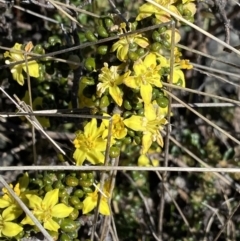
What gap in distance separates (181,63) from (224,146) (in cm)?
99

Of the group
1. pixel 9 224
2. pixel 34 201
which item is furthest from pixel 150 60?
pixel 9 224

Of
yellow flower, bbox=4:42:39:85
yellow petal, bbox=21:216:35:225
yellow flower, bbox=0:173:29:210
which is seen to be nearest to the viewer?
yellow petal, bbox=21:216:35:225

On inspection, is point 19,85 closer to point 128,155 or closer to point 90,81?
point 90,81

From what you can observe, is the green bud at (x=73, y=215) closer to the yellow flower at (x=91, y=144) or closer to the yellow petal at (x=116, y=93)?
the yellow flower at (x=91, y=144)

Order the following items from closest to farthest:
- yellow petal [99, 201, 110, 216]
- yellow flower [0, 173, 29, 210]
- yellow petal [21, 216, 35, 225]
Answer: yellow petal [21, 216, 35, 225]
yellow flower [0, 173, 29, 210]
yellow petal [99, 201, 110, 216]

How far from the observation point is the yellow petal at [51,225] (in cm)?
175

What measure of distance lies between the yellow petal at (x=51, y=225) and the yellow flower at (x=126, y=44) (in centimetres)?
54

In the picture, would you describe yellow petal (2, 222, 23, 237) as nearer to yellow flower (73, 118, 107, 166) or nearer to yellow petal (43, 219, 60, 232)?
yellow petal (43, 219, 60, 232)

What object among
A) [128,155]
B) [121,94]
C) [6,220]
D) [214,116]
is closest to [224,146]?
[214,116]

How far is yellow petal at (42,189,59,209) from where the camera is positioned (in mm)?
1764

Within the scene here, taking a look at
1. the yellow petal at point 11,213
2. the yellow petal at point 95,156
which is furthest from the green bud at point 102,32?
the yellow petal at point 11,213

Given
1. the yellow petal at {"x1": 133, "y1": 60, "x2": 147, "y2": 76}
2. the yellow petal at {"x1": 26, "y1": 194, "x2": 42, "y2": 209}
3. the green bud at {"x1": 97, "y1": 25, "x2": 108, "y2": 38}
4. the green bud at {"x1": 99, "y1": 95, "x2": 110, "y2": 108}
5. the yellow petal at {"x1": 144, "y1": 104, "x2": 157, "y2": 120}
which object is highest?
the green bud at {"x1": 97, "y1": 25, "x2": 108, "y2": 38}

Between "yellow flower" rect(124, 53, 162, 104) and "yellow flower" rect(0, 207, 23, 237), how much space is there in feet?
1.74

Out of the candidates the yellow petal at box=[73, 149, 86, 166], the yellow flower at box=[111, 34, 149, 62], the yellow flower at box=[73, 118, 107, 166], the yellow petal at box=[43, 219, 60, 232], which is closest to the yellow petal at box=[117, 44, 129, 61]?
A: the yellow flower at box=[111, 34, 149, 62]
